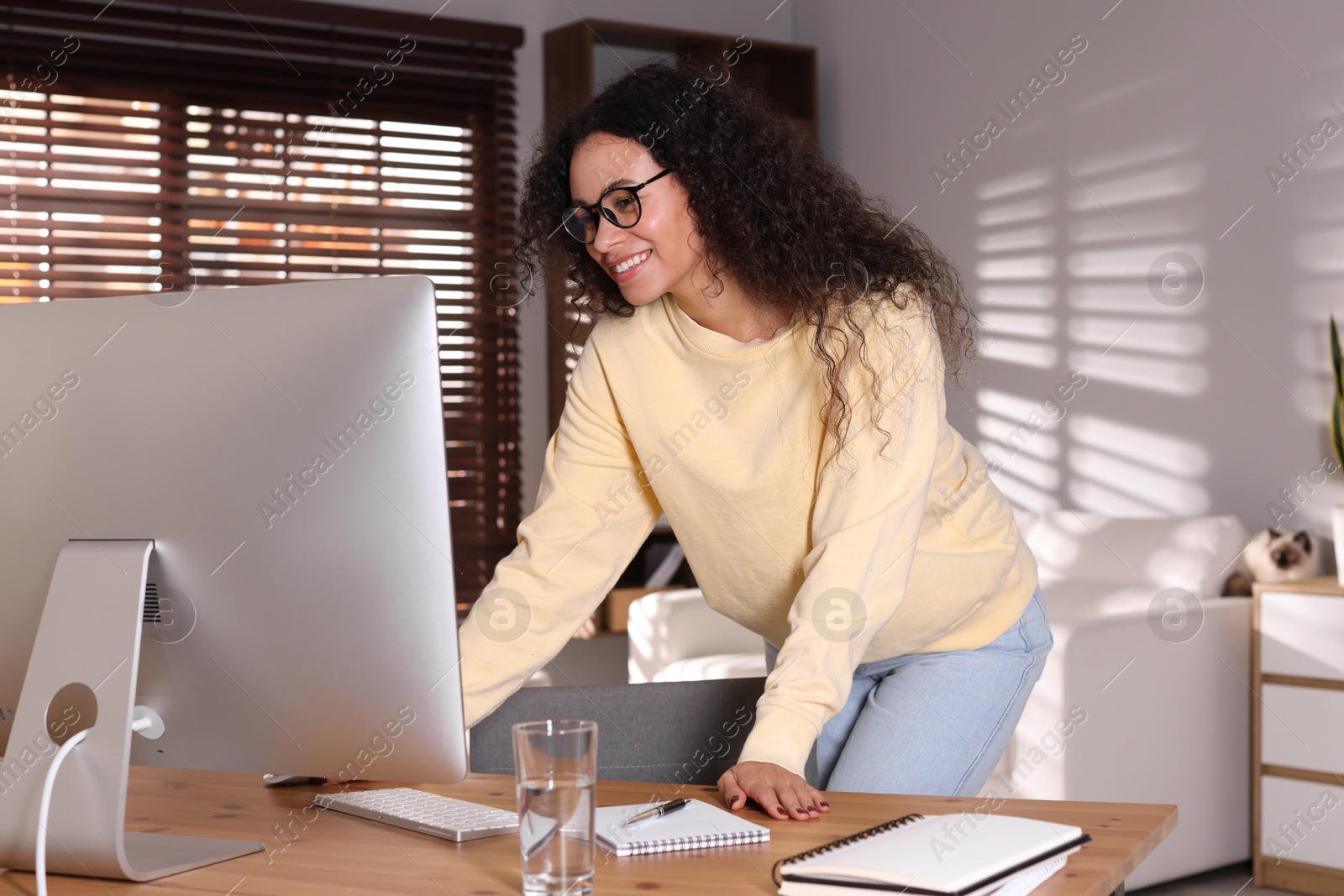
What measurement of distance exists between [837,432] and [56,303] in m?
0.78

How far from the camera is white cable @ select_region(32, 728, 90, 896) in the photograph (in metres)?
0.93

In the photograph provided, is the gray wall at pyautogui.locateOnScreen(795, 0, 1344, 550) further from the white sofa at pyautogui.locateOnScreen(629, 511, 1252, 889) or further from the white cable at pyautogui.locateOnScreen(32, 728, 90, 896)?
the white cable at pyautogui.locateOnScreen(32, 728, 90, 896)

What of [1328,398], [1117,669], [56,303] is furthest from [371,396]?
[1328,398]

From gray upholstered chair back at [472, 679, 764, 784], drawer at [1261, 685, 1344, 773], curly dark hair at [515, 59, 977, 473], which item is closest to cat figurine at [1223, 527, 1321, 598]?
drawer at [1261, 685, 1344, 773]

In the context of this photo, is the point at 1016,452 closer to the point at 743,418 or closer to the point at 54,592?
the point at 743,418

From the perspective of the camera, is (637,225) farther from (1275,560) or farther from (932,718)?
(1275,560)

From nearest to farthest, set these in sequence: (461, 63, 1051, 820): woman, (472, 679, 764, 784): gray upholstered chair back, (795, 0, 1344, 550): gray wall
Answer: (461, 63, 1051, 820): woman
(472, 679, 764, 784): gray upholstered chair back
(795, 0, 1344, 550): gray wall

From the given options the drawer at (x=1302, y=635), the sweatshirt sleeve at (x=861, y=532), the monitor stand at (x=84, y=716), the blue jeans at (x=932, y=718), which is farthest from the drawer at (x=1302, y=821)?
the monitor stand at (x=84, y=716)

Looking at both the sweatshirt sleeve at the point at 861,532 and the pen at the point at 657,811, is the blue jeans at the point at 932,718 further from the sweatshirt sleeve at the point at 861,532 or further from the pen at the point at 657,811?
the pen at the point at 657,811

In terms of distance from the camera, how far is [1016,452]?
13.7 ft

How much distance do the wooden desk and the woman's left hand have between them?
11 millimetres

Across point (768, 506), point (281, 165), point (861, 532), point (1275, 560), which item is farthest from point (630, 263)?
point (281, 165)

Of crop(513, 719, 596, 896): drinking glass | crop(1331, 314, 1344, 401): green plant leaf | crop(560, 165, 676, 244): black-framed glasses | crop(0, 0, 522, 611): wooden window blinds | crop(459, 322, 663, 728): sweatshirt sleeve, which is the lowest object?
crop(513, 719, 596, 896): drinking glass

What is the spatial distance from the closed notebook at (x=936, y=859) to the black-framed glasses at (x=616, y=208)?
2.66ft
